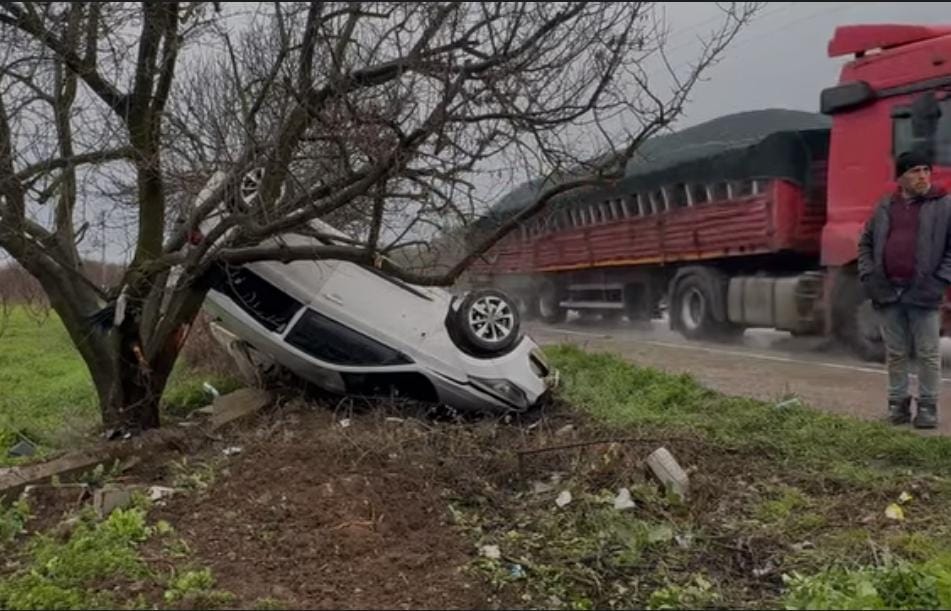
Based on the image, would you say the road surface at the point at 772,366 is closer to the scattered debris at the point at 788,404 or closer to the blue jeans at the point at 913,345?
the blue jeans at the point at 913,345

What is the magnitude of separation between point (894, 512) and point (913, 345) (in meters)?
2.75

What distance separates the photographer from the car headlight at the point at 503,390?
6.77 metres

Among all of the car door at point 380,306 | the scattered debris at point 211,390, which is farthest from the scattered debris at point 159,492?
the scattered debris at point 211,390

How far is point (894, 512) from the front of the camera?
4441 mm

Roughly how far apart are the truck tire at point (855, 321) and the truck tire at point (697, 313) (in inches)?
106

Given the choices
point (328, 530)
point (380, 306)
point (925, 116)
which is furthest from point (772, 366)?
point (328, 530)

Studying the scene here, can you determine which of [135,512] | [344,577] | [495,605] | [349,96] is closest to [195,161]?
[349,96]

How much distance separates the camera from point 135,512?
4.35m

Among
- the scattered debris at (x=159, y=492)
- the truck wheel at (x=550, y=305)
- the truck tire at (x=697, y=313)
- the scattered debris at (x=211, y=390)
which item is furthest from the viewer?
the truck wheel at (x=550, y=305)

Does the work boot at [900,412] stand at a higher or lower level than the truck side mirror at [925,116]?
lower

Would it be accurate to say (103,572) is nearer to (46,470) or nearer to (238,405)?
(46,470)

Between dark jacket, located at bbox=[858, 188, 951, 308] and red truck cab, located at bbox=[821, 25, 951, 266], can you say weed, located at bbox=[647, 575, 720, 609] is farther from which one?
red truck cab, located at bbox=[821, 25, 951, 266]

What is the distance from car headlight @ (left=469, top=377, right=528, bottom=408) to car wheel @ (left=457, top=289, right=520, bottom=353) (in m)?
0.24

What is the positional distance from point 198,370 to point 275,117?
208 inches
